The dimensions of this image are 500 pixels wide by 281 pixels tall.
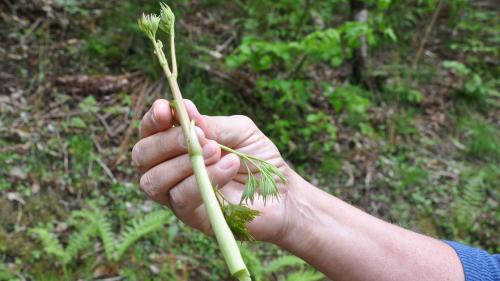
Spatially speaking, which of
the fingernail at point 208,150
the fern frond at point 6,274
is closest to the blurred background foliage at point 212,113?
the fern frond at point 6,274

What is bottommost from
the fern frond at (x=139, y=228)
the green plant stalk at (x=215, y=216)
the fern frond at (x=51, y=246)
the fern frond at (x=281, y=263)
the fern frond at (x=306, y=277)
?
the fern frond at (x=281, y=263)

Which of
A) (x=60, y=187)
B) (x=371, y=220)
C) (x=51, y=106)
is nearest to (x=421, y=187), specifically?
(x=371, y=220)

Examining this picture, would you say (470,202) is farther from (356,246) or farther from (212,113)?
(356,246)

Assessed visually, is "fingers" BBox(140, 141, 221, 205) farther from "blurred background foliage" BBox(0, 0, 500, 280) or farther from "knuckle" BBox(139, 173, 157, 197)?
"blurred background foliage" BBox(0, 0, 500, 280)

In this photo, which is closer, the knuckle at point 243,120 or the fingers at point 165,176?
the fingers at point 165,176

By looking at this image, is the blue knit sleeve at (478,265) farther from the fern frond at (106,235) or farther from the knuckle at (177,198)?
the fern frond at (106,235)
